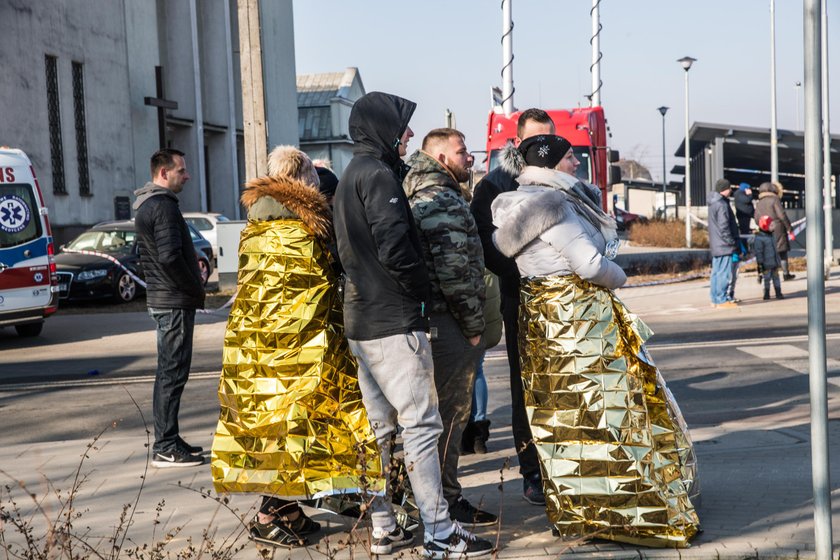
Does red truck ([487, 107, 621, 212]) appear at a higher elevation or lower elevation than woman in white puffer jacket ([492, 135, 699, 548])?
higher

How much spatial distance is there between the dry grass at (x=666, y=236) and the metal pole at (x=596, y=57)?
1100 cm

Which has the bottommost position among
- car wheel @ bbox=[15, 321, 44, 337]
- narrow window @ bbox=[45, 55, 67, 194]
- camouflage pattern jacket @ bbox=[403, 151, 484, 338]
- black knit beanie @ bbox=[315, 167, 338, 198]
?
car wheel @ bbox=[15, 321, 44, 337]

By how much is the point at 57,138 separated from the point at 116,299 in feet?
35.0

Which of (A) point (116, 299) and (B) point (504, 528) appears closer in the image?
(B) point (504, 528)

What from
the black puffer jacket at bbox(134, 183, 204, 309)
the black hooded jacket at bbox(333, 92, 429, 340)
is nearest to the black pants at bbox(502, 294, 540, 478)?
the black hooded jacket at bbox(333, 92, 429, 340)

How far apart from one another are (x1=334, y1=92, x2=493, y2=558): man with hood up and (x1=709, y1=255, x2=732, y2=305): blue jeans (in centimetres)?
1104

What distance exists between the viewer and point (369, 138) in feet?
15.4

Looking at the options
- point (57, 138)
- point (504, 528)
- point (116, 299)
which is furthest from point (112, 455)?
point (57, 138)

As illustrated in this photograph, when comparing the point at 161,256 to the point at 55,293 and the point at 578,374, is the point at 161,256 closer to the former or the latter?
the point at 578,374

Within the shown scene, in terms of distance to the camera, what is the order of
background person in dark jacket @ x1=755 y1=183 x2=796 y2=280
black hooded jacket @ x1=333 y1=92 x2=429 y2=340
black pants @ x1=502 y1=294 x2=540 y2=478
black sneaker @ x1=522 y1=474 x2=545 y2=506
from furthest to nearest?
1. background person in dark jacket @ x1=755 y1=183 x2=796 y2=280
2. black pants @ x1=502 y1=294 x2=540 y2=478
3. black sneaker @ x1=522 y1=474 x2=545 y2=506
4. black hooded jacket @ x1=333 y1=92 x2=429 y2=340

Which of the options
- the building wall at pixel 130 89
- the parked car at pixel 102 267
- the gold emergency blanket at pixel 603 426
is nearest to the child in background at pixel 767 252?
the parked car at pixel 102 267

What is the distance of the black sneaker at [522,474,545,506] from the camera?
18.2ft

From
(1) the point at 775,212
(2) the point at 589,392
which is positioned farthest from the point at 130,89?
(2) the point at 589,392

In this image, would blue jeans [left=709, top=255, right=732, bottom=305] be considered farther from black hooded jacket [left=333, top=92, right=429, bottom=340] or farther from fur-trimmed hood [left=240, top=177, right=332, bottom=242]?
black hooded jacket [left=333, top=92, right=429, bottom=340]
